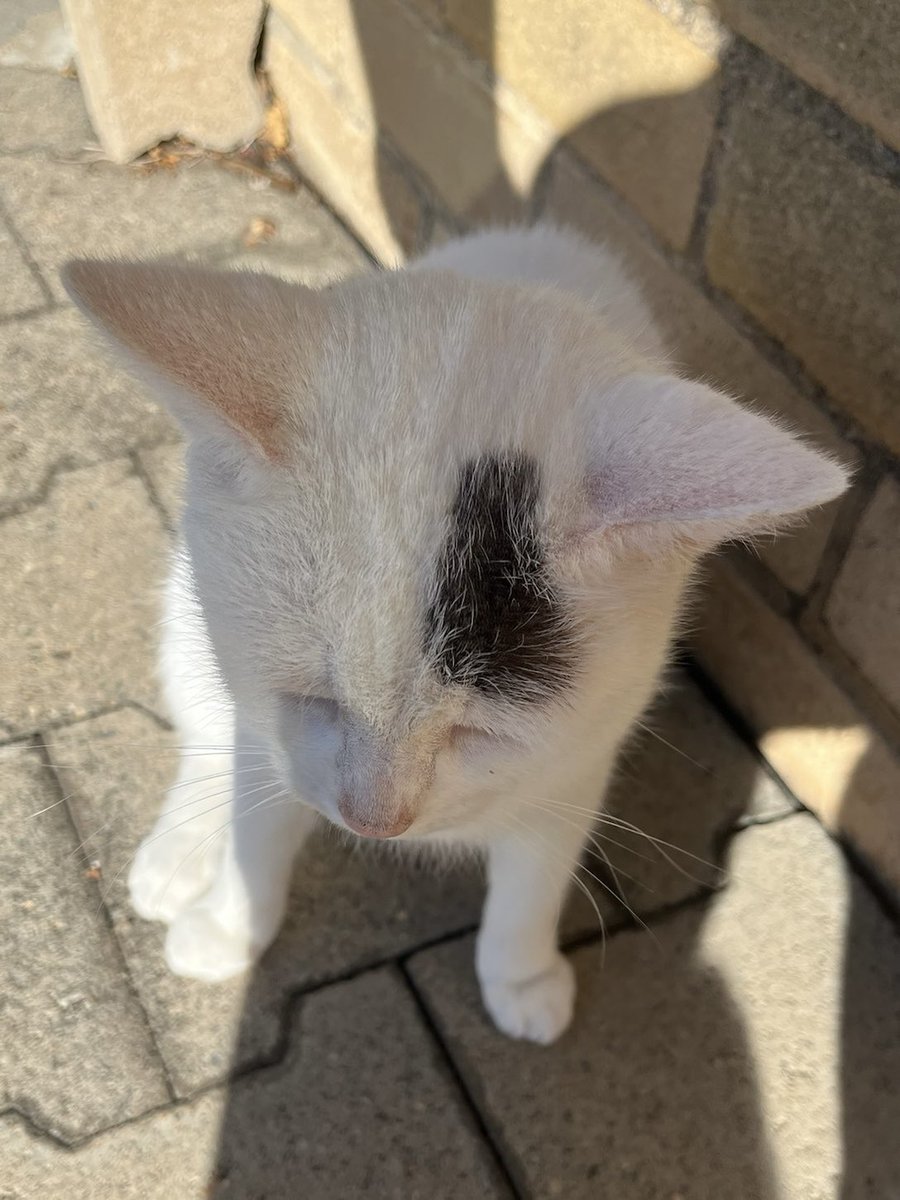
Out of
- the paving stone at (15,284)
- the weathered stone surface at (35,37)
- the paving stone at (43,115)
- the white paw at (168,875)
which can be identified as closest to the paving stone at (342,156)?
the paving stone at (43,115)

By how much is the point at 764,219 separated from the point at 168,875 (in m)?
1.40

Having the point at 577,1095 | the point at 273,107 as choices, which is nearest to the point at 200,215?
the point at 273,107

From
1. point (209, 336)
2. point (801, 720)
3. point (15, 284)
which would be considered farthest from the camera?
point (15, 284)

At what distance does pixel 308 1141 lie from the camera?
5.16 ft

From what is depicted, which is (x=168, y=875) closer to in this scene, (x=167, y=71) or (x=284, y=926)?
(x=284, y=926)

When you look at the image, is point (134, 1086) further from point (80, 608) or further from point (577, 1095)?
point (80, 608)

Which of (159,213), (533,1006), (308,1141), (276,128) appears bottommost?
(308,1141)

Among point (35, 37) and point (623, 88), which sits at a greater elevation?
point (623, 88)

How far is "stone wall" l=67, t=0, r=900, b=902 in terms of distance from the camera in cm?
150

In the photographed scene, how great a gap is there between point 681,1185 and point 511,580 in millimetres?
1087

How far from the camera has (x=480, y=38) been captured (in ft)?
7.18

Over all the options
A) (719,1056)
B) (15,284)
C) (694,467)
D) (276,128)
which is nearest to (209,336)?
(694,467)

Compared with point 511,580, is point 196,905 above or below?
below

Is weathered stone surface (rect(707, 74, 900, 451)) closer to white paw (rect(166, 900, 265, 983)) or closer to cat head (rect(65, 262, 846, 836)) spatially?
cat head (rect(65, 262, 846, 836))
